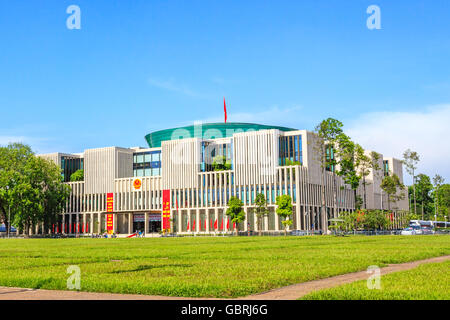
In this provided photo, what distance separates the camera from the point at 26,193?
105562 mm

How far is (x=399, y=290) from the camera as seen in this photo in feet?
40.7

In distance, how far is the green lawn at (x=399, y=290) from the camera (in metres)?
11.5

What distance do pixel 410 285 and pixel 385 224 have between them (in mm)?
76055

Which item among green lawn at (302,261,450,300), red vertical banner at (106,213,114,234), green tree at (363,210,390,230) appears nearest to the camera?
green lawn at (302,261,450,300)

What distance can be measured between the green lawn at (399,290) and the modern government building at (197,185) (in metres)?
93.0

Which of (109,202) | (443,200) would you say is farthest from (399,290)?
(443,200)

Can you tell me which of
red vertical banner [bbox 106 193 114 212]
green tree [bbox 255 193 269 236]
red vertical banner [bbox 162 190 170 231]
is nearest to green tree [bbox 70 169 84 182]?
red vertical banner [bbox 106 193 114 212]

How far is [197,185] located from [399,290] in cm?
11354

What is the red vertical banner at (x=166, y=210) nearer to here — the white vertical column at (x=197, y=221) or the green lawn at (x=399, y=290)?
the white vertical column at (x=197, y=221)

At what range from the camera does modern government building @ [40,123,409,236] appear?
379 feet

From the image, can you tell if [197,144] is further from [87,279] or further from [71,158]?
[87,279]

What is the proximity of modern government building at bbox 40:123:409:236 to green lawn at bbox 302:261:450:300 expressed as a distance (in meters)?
93.0

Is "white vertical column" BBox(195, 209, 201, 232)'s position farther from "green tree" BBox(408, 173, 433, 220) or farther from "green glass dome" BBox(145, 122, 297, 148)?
"green tree" BBox(408, 173, 433, 220)

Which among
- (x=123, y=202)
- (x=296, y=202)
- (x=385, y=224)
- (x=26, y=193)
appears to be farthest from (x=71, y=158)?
(x=385, y=224)
